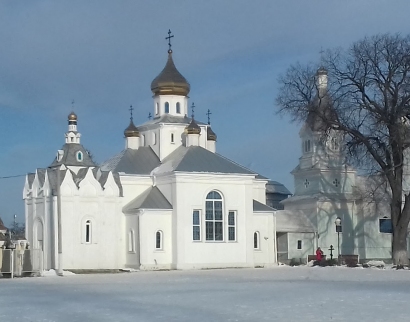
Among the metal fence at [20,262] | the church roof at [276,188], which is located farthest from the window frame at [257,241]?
the church roof at [276,188]

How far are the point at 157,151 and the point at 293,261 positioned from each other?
36.6ft

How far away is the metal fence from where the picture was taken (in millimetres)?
36188

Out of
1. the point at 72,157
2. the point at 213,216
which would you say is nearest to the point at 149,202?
the point at 213,216

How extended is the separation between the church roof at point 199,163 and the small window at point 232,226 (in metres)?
2.40

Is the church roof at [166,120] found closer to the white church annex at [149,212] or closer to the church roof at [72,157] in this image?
the white church annex at [149,212]

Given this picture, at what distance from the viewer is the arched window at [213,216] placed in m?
45.3

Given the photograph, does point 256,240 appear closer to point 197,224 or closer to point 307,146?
point 197,224

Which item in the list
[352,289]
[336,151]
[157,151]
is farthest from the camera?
[336,151]

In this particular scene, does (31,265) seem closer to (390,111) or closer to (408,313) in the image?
(390,111)

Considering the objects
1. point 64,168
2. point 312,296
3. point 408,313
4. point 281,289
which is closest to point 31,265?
point 64,168

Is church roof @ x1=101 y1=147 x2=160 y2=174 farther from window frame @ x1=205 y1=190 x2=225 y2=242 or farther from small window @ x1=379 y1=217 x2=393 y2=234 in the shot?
small window @ x1=379 y1=217 x2=393 y2=234

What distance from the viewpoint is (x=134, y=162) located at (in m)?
48.5

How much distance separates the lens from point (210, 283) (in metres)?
27.9

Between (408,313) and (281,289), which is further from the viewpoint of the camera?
(281,289)
